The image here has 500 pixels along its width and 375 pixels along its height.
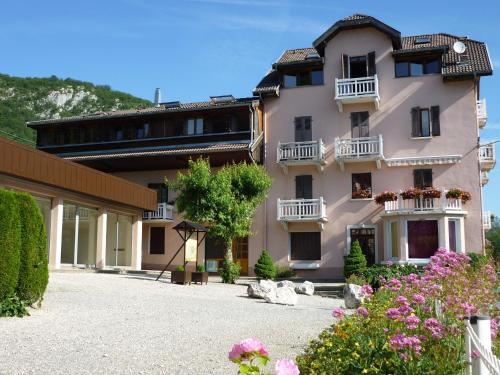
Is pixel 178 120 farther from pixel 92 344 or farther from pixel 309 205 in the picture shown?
pixel 92 344

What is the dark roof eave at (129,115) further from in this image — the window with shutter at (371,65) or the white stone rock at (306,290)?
the white stone rock at (306,290)

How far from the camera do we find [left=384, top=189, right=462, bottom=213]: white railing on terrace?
25984 millimetres


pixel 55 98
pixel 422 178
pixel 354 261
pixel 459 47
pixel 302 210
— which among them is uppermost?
pixel 55 98

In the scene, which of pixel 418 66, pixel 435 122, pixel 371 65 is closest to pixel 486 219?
pixel 435 122

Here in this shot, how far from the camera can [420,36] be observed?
1259 inches

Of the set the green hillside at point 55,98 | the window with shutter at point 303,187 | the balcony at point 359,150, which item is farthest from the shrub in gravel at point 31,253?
the green hillside at point 55,98

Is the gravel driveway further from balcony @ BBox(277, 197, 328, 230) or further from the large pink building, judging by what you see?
the large pink building

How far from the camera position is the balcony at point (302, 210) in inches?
1115

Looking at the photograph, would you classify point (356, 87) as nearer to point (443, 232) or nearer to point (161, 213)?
point (443, 232)

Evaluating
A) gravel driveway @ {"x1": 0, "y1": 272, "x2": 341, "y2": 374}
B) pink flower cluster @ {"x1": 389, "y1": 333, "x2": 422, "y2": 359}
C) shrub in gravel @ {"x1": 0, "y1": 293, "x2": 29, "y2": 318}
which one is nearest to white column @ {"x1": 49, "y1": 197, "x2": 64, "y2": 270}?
gravel driveway @ {"x1": 0, "y1": 272, "x2": 341, "y2": 374}

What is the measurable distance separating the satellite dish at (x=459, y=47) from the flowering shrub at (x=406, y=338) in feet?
78.8

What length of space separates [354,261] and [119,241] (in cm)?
1133

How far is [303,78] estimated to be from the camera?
3075cm

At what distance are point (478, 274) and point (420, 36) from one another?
1033 inches
